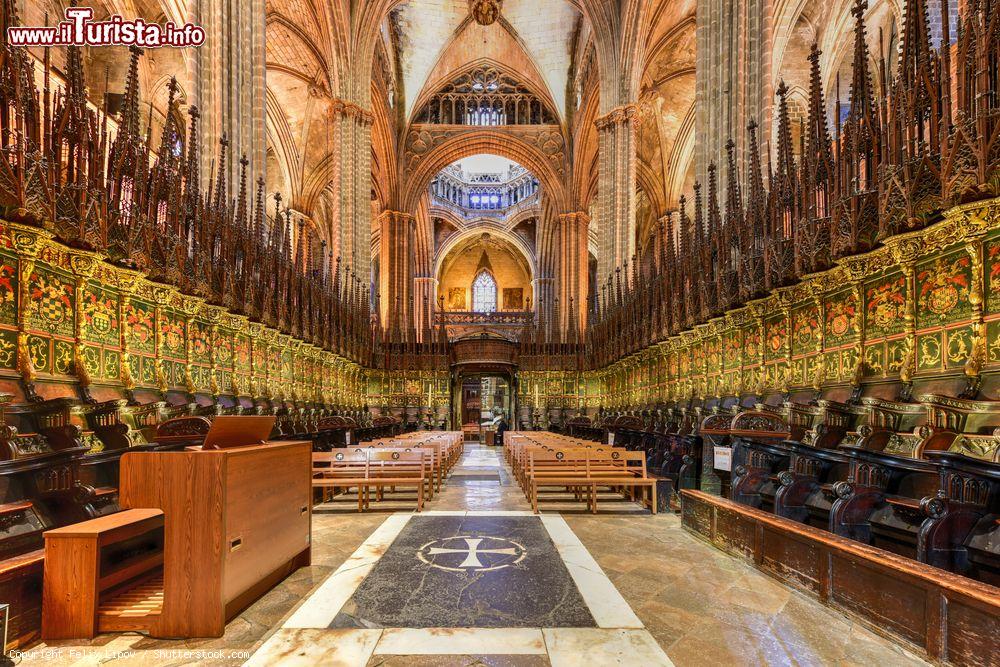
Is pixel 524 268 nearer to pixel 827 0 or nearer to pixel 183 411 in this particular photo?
pixel 827 0

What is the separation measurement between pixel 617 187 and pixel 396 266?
12.6 metres

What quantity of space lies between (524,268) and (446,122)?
17163mm

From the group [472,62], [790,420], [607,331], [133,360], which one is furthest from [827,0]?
[133,360]

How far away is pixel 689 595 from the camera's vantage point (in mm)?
3334

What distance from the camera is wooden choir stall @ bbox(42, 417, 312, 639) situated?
2650mm

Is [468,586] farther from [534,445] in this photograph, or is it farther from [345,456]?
[534,445]

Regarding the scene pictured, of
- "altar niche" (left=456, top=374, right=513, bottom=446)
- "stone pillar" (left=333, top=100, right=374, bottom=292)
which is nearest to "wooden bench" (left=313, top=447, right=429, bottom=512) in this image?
"stone pillar" (left=333, top=100, right=374, bottom=292)

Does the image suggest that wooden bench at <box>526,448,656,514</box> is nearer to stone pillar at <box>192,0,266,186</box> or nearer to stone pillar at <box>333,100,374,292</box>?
stone pillar at <box>192,0,266,186</box>

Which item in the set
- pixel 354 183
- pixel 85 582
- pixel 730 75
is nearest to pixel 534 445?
pixel 85 582

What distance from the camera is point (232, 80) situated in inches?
382

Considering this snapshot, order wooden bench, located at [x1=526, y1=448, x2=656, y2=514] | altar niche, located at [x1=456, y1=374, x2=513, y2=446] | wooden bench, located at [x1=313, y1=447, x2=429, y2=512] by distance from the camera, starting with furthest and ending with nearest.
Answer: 1. altar niche, located at [x1=456, y1=374, x2=513, y2=446]
2. wooden bench, located at [x1=313, y1=447, x2=429, y2=512]
3. wooden bench, located at [x1=526, y1=448, x2=656, y2=514]

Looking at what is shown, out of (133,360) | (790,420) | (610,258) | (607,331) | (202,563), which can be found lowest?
(202,563)

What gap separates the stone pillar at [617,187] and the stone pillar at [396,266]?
9.79m

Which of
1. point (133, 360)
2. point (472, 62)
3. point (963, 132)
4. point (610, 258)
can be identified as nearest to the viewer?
point (963, 132)
